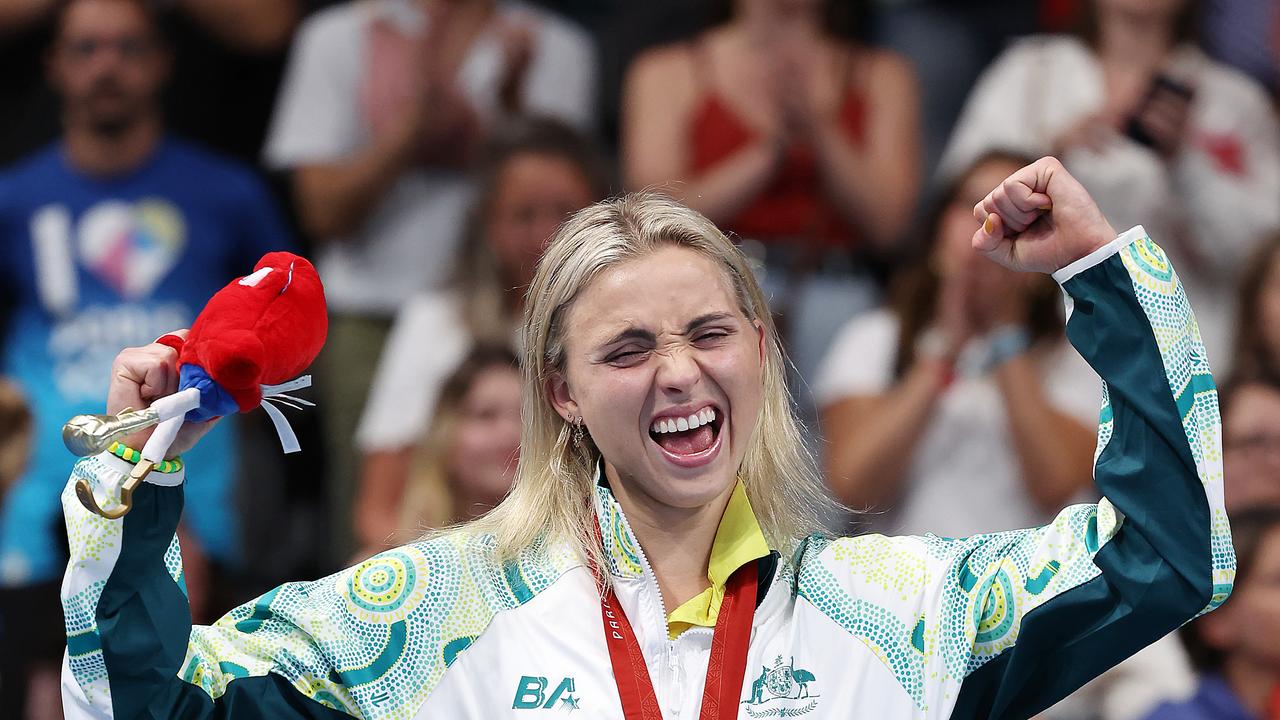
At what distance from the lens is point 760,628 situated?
2496mm

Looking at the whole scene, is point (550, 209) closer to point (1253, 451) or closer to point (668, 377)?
point (1253, 451)

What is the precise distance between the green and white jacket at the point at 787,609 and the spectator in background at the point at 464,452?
2204mm

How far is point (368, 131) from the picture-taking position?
5555 mm

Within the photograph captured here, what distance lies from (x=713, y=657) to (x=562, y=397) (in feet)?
1.70

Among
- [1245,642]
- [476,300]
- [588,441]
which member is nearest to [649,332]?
[588,441]

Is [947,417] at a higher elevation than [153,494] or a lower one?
lower

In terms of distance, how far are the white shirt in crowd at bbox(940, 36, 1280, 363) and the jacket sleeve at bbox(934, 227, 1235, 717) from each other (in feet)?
9.61

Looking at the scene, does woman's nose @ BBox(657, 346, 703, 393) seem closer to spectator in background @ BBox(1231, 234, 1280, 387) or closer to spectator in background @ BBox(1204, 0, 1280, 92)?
spectator in background @ BBox(1231, 234, 1280, 387)

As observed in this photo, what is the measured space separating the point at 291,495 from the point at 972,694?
344 centimetres

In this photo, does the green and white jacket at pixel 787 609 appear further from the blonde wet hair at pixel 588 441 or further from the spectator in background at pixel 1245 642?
the spectator in background at pixel 1245 642

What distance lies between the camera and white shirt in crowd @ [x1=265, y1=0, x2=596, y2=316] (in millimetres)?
5477

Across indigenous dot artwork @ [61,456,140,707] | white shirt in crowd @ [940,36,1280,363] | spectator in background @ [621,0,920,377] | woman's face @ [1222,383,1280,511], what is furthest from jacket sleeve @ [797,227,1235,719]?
white shirt in crowd @ [940,36,1280,363]

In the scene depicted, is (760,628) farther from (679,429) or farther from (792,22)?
(792,22)

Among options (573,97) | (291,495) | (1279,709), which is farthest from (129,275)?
(1279,709)
